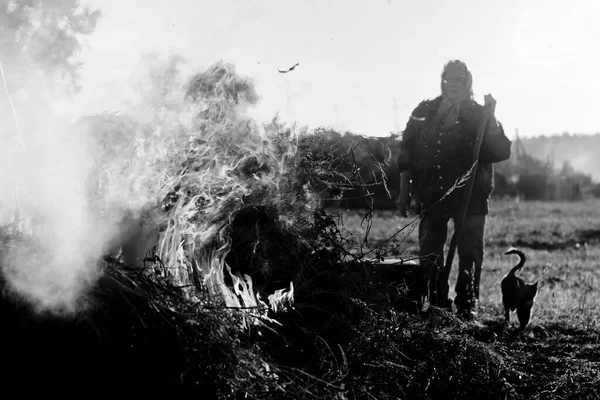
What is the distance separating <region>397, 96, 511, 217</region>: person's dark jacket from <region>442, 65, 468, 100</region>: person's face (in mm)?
138

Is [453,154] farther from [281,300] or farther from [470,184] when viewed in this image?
[281,300]

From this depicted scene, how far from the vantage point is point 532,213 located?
72.4 ft

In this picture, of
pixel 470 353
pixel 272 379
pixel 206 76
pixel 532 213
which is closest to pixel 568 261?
pixel 470 353

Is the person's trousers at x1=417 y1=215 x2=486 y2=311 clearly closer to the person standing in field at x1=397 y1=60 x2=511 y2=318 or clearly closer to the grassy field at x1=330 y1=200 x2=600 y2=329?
the person standing in field at x1=397 y1=60 x2=511 y2=318

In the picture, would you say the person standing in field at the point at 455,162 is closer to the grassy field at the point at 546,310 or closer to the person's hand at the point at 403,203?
the person's hand at the point at 403,203

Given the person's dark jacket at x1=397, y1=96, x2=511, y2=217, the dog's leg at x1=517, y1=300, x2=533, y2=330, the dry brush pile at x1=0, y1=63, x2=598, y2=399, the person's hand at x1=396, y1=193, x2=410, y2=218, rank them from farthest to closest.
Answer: the person's hand at x1=396, y1=193, x2=410, y2=218 < the person's dark jacket at x1=397, y1=96, x2=511, y2=217 < the dog's leg at x1=517, y1=300, x2=533, y2=330 < the dry brush pile at x1=0, y1=63, x2=598, y2=399

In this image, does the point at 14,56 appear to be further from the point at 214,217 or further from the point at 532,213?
the point at 532,213

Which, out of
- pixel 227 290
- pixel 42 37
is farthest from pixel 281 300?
pixel 42 37

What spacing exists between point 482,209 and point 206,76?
3147 mm

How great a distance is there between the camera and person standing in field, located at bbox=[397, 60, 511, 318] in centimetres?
638

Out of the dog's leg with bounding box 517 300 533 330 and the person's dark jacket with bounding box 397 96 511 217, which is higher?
the person's dark jacket with bounding box 397 96 511 217

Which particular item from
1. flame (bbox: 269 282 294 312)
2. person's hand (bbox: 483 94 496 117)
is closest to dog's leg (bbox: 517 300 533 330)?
person's hand (bbox: 483 94 496 117)

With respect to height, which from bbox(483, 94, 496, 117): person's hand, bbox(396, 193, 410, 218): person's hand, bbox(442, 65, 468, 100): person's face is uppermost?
bbox(442, 65, 468, 100): person's face

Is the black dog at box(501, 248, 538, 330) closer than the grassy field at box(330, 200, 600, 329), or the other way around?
the black dog at box(501, 248, 538, 330)
